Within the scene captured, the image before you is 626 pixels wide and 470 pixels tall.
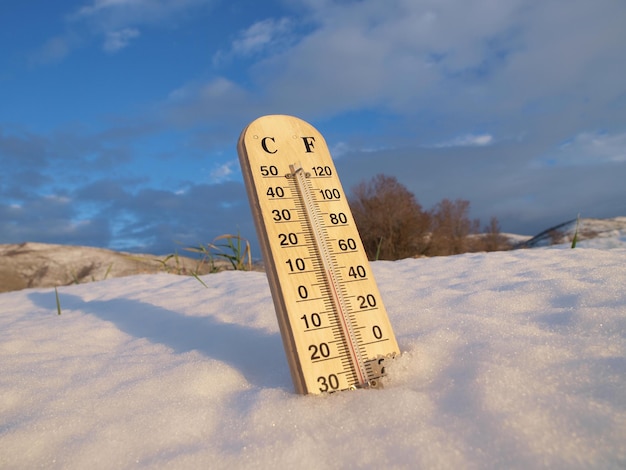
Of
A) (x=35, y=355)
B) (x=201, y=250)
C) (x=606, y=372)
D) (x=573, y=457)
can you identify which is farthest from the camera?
(x=201, y=250)

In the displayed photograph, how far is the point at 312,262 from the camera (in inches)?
71.1

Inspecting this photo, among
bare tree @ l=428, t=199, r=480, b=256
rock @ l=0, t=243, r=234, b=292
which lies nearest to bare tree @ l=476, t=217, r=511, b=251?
bare tree @ l=428, t=199, r=480, b=256

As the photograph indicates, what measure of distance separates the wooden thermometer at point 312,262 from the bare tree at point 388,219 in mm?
6982

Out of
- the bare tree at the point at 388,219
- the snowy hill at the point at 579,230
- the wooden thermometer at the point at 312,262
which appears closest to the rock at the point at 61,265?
the bare tree at the point at 388,219

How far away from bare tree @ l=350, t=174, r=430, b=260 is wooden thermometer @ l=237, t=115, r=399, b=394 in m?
6.98

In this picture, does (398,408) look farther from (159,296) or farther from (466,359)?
(159,296)

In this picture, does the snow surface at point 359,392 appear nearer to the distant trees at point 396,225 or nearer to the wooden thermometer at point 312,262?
the wooden thermometer at point 312,262

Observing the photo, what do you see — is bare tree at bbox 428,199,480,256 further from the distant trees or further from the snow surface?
the snow surface

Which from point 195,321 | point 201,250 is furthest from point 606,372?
point 201,250

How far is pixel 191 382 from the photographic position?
5.62 ft

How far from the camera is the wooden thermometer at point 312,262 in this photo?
1.64 metres

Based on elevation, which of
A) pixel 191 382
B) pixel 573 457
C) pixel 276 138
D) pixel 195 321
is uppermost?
pixel 276 138

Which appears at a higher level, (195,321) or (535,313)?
(195,321)

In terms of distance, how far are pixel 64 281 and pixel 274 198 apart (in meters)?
6.39
